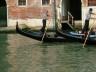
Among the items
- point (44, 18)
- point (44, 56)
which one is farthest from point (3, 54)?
point (44, 18)

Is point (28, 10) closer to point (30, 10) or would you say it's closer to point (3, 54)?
point (30, 10)

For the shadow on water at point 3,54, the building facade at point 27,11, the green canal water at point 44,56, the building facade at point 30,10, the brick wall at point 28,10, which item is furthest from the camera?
the brick wall at point 28,10

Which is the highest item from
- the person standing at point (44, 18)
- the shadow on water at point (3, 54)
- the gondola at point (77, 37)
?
the person standing at point (44, 18)

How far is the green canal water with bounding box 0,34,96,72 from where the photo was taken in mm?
16344

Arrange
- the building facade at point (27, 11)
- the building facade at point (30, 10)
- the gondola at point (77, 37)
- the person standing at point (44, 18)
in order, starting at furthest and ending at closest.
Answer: the building facade at point (27, 11)
the building facade at point (30, 10)
the person standing at point (44, 18)
the gondola at point (77, 37)

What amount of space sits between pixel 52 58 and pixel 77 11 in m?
16.2

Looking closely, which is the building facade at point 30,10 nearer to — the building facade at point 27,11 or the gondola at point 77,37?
the building facade at point 27,11

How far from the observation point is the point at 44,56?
19.3m

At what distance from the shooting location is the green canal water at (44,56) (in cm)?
1634

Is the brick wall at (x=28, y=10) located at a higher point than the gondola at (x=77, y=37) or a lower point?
higher

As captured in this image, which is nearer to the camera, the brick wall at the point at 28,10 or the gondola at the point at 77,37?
the gondola at the point at 77,37

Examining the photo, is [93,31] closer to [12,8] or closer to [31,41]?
[31,41]

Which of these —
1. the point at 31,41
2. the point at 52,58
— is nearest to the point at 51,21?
the point at 31,41

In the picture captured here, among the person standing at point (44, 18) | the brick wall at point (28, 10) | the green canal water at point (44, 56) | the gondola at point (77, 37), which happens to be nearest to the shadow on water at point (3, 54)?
the green canal water at point (44, 56)
